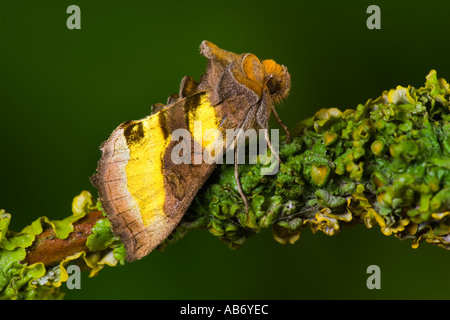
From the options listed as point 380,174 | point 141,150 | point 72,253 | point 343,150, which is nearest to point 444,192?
point 380,174

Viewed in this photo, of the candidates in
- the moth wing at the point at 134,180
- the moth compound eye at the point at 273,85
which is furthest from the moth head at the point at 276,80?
the moth wing at the point at 134,180

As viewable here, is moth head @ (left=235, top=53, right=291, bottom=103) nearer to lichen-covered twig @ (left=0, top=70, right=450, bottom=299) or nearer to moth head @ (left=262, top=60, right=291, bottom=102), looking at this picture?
moth head @ (left=262, top=60, right=291, bottom=102)

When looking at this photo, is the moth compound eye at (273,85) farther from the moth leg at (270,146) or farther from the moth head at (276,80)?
the moth leg at (270,146)

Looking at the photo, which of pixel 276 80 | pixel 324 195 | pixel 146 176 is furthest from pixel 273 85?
pixel 146 176

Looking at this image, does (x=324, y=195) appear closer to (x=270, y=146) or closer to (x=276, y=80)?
(x=270, y=146)

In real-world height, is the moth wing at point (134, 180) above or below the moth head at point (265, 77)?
below

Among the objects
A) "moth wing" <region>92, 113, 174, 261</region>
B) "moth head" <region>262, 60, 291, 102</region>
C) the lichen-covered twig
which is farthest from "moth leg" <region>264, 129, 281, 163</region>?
"moth wing" <region>92, 113, 174, 261</region>
